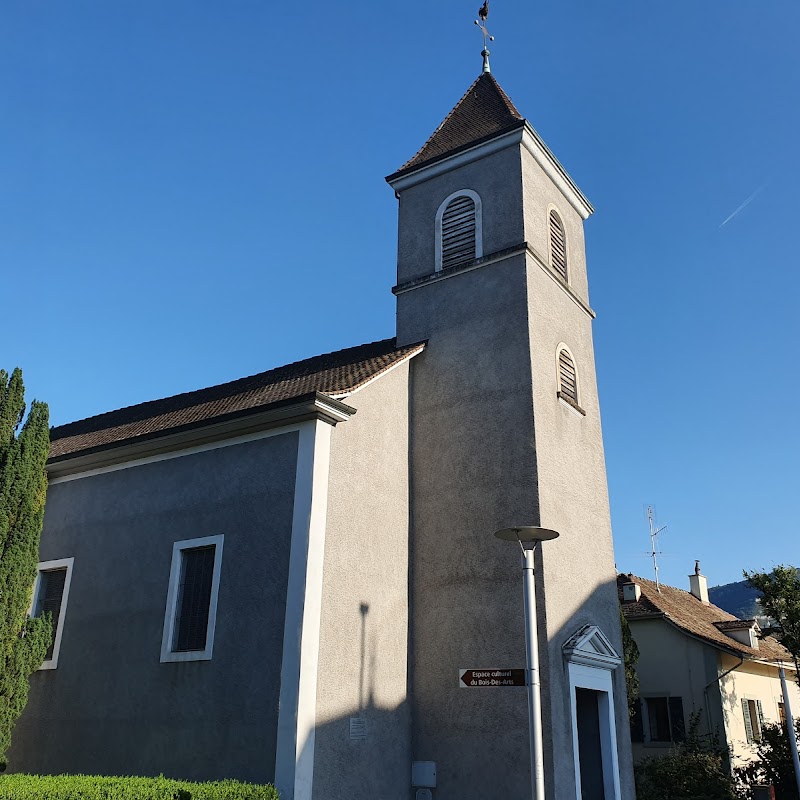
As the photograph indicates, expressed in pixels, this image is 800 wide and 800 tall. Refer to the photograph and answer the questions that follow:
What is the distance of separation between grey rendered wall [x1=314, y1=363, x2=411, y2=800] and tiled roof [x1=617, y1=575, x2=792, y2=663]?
48.1 feet

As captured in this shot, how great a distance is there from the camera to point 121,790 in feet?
31.2

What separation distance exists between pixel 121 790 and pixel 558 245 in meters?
13.6

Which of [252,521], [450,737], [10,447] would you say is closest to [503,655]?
[450,737]

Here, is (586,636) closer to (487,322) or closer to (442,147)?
(487,322)

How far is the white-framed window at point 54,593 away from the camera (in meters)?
14.7

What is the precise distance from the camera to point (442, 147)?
18.8 meters

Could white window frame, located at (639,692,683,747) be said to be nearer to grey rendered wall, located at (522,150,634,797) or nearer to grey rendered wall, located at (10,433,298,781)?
grey rendered wall, located at (522,150,634,797)

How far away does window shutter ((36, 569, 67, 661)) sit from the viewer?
15.3 metres

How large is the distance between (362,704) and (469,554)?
10.6 ft

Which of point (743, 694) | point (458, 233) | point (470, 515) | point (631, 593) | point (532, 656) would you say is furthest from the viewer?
point (631, 593)

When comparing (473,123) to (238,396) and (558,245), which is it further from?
(238,396)

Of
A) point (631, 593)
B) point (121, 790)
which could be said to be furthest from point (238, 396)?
point (631, 593)

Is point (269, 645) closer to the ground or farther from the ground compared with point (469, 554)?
closer to the ground

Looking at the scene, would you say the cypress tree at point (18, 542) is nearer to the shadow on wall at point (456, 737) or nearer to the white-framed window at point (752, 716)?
the shadow on wall at point (456, 737)
